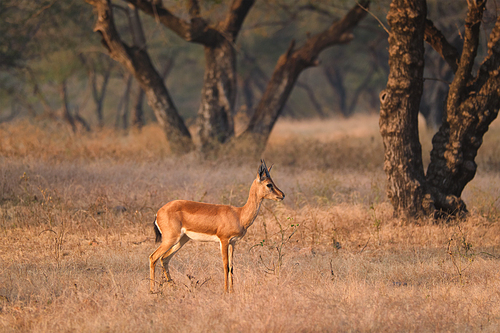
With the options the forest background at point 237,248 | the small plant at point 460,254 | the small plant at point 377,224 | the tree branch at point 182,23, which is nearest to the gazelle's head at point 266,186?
the forest background at point 237,248

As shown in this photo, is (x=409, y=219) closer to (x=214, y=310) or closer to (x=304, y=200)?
(x=304, y=200)

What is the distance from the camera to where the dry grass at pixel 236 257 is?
3939 mm

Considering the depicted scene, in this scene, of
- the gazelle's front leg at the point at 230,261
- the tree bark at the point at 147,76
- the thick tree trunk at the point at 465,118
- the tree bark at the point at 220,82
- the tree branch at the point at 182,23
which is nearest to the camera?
the gazelle's front leg at the point at 230,261

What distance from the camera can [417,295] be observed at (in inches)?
179

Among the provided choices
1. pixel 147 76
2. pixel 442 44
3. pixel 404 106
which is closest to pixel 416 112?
pixel 404 106

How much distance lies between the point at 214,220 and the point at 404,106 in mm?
3773

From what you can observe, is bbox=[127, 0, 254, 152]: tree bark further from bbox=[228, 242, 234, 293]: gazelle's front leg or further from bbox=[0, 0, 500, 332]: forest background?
bbox=[228, 242, 234, 293]: gazelle's front leg

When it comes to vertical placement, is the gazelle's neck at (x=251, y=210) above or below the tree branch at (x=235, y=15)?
below

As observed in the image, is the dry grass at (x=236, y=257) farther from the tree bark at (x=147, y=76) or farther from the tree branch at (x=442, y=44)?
the tree branch at (x=442, y=44)

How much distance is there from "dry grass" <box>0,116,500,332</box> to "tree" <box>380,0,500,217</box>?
17.8 inches

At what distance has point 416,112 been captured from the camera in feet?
22.7

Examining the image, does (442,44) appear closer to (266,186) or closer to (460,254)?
(460,254)

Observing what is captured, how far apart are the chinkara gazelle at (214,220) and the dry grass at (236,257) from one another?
40 centimetres

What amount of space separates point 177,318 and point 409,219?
13.6 feet
